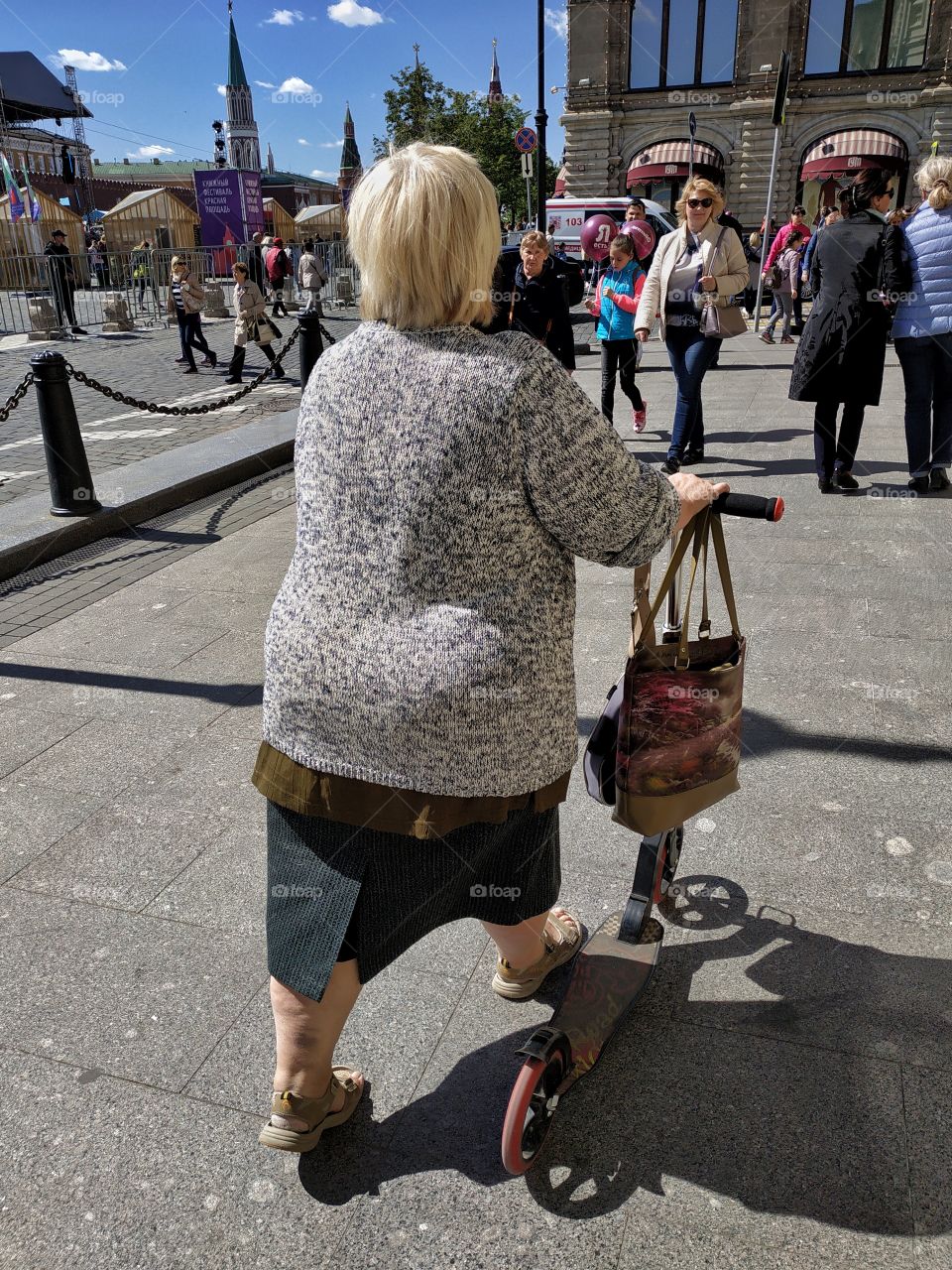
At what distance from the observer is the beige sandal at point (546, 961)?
7.47ft

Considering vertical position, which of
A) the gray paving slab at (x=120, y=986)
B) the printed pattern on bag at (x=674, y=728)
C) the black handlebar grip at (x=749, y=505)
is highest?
the black handlebar grip at (x=749, y=505)

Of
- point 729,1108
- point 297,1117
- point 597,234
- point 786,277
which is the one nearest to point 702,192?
point 729,1108

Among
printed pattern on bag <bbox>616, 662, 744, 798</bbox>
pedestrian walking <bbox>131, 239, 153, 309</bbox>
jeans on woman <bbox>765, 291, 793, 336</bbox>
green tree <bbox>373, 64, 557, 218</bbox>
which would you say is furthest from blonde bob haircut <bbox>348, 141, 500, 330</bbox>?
green tree <bbox>373, 64, 557, 218</bbox>

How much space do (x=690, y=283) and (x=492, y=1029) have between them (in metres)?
5.54

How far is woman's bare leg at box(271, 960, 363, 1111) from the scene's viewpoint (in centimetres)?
177

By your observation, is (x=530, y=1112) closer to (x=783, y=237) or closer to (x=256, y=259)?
(x=783, y=237)

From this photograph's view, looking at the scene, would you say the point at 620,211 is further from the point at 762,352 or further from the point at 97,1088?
the point at 97,1088

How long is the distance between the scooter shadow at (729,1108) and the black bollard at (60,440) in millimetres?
5014

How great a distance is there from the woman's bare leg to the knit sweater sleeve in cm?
86

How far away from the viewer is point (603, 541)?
5.32 ft

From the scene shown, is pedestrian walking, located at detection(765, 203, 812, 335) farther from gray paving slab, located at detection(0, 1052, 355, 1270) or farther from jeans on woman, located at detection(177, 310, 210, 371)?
gray paving slab, located at detection(0, 1052, 355, 1270)

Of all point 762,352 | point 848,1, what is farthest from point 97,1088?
point 848,1

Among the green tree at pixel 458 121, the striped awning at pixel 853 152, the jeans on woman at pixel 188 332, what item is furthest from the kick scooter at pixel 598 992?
the striped awning at pixel 853 152

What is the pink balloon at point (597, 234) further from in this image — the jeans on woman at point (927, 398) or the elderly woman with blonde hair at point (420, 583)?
the elderly woman with blonde hair at point (420, 583)
